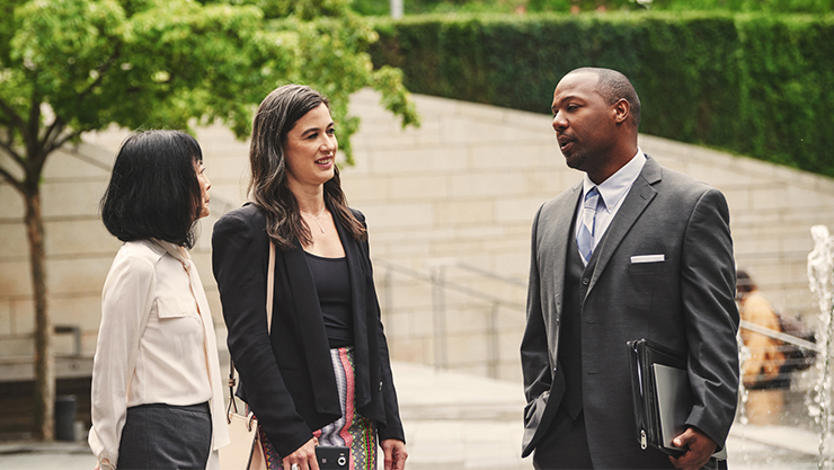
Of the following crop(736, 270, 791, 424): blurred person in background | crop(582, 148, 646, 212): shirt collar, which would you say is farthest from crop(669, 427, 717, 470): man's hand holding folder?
crop(736, 270, 791, 424): blurred person in background

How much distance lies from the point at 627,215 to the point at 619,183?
16 centimetres

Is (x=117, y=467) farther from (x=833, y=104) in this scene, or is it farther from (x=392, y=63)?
(x=833, y=104)

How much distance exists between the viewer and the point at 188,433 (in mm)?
3223

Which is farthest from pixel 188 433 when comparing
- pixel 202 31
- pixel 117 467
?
pixel 202 31

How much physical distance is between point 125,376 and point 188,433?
26 cm

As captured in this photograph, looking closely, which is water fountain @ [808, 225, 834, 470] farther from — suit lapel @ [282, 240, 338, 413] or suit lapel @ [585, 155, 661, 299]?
suit lapel @ [282, 240, 338, 413]

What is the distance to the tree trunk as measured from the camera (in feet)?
34.7

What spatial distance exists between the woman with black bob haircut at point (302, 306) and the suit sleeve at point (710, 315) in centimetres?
102

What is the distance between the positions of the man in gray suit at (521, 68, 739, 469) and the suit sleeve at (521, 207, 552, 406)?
0.04 feet

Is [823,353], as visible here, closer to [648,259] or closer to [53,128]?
[648,259]

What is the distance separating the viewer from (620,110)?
11.8 feet

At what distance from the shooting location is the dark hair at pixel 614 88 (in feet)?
11.8

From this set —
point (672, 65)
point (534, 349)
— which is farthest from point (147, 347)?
point (672, 65)

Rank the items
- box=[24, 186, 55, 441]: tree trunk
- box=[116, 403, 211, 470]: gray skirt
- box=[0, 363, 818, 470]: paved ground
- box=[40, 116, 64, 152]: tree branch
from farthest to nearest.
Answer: box=[40, 116, 64, 152]: tree branch, box=[24, 186, 55, 441]: tree trunk, box=[0, 363, 818, 470]: paved ground, box=[116, 403, 211, 470]: gray skirt
